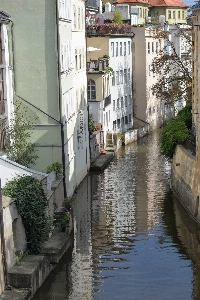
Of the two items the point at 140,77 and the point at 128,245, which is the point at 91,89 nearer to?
the point at 140,77

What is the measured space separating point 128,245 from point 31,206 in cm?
729

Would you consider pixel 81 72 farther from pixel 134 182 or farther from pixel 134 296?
pixel 134 296

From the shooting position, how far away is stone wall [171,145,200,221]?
128 ft

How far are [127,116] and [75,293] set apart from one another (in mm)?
50823

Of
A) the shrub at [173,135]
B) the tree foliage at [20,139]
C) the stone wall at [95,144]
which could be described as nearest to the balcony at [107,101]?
the stone wall at [95,144]

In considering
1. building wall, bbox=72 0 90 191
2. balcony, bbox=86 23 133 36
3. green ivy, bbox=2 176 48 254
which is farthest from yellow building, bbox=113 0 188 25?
green ivy, bbox=2 176 48 254

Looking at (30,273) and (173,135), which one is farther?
(173,135)

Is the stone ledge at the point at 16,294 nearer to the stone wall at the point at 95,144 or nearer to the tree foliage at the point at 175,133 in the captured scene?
the tree foliage at the point at 175,133

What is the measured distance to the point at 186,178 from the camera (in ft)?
138

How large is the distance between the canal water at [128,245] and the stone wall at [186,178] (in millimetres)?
619

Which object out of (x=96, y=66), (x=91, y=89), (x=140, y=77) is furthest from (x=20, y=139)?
(x=140, y=77)

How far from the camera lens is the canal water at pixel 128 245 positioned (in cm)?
2792

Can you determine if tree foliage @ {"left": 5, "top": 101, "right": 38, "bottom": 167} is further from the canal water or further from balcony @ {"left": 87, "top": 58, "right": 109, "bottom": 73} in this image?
balcony @ {"left": 87, "top": 58, "right": 109, "bottom": 73}

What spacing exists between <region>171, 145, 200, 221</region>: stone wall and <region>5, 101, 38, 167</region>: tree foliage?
27.7 feet
